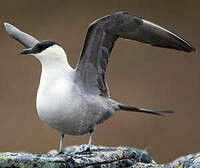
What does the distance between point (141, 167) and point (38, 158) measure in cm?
57

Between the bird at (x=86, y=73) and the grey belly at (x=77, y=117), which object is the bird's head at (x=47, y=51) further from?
the grey belly at (x=77, y=117)

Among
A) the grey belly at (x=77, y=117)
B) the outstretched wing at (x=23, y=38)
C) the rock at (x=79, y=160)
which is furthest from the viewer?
the outstretched wing at (x=23, y=38)

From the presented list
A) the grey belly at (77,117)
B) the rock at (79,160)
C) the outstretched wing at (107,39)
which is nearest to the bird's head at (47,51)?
the outstretched wing at (107,39)

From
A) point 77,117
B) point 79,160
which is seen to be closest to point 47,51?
point 77,117

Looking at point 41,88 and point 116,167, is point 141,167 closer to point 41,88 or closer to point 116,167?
point 116,167

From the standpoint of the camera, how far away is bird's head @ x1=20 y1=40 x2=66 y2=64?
7.05 ft

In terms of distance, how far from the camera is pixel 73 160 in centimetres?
178

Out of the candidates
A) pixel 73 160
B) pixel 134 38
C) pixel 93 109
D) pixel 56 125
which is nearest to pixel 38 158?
pixel 73 160

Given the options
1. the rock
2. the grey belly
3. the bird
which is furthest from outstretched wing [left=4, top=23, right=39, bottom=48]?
the rock

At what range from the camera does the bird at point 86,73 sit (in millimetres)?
2090

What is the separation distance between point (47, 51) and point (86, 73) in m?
0.24

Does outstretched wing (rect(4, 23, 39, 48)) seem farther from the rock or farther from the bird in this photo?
the rock

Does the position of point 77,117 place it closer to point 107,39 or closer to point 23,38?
point 107,39

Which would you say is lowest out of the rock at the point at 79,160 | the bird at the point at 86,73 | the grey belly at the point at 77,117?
the rock at the point at 79,160
